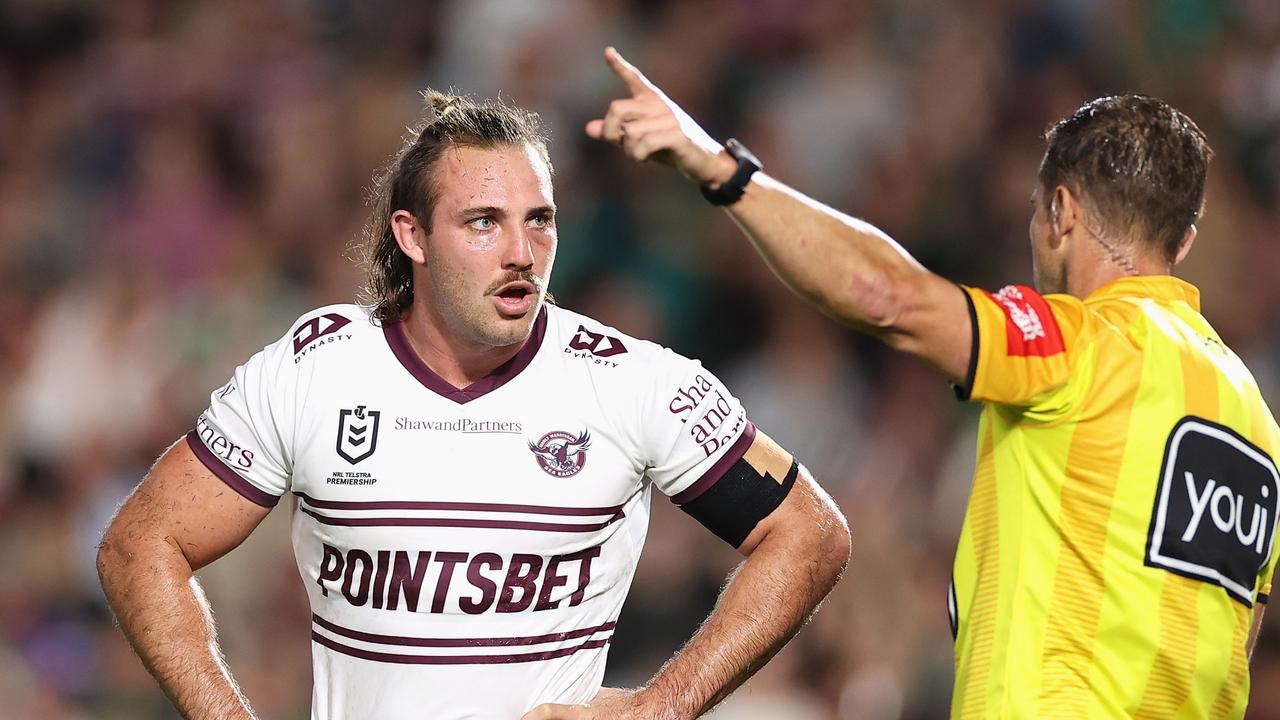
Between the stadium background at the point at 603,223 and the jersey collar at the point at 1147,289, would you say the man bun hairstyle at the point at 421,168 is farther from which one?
the stadium background at the point at 603,223

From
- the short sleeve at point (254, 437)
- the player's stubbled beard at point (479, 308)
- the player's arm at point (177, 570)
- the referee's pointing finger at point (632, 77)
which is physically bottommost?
the player's arm at point (177, 570)

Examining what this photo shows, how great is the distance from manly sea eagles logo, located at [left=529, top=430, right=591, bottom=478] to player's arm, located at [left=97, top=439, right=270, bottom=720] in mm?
772

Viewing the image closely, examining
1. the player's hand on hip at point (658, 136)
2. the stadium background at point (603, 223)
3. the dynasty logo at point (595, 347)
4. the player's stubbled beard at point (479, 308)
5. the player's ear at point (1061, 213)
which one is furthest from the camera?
the stadium background at point (603, 223)

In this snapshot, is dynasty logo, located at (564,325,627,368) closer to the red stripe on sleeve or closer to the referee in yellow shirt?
the referee in yellow shirt

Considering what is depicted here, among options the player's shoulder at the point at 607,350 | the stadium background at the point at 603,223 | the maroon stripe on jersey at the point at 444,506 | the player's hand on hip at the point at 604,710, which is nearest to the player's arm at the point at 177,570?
the maroon stripe on jersey at the point at 444,506

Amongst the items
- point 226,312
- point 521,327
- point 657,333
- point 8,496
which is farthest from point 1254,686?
point 8,496

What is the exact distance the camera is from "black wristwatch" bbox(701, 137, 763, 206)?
3.38 m

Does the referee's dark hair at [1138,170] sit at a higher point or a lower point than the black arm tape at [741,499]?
higher

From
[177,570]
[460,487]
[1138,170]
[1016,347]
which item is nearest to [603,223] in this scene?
[460,487]

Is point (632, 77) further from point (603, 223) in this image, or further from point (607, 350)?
point (603, 223)

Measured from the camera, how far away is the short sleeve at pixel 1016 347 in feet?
11.5

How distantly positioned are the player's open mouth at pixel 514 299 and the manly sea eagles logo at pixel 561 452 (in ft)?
1.12

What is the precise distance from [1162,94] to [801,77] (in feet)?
6.70

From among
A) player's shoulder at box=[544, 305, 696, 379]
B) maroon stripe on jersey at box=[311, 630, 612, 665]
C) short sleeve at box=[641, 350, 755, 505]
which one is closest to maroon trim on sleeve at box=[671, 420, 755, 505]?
short sleeve at box=[641, 350, 755, 505]
